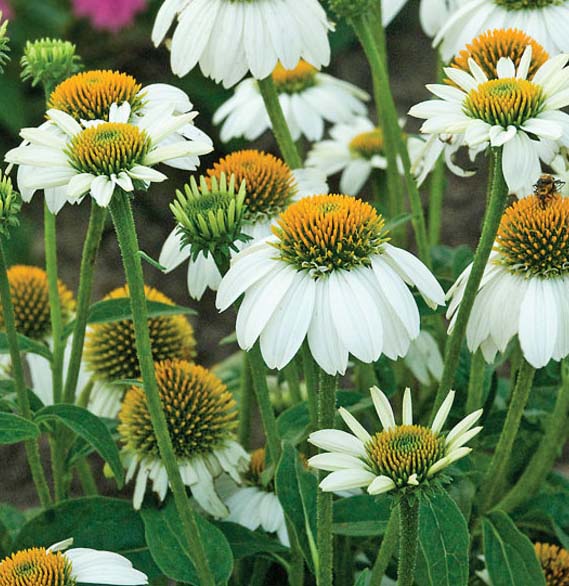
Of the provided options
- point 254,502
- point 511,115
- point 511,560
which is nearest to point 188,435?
point 254,502

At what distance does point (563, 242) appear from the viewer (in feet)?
2.64

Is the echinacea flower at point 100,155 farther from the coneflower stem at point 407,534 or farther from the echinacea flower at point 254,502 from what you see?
the echinacea flower at point 254,502

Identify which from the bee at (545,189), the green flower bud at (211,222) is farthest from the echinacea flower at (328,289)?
the bee at (545,189)

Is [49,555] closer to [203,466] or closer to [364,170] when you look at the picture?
[203,466]

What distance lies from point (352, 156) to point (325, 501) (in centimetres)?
71

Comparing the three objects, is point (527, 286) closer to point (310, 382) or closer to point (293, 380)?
point (310, 382)

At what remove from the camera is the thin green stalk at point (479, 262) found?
→ 74 cm

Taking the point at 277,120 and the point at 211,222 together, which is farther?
the point at 277,120

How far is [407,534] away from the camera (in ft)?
2.40

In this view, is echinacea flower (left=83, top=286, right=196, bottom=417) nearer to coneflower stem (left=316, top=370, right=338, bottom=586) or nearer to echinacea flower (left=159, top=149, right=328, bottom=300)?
echinacea flower (left=159, top=149, right=328, bottom=300)

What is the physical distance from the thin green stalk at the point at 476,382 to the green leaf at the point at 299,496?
0.59 ft

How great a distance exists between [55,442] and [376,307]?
0.41 meters

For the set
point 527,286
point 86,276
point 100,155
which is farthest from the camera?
point 86,276

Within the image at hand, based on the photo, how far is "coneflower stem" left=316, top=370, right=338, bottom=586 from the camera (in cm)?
75
